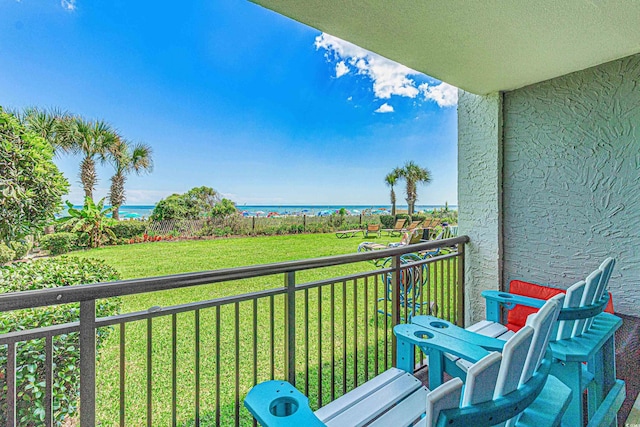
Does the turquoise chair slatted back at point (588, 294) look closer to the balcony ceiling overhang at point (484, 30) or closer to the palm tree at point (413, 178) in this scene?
the balcony ceiling overhang at point (484, 30)

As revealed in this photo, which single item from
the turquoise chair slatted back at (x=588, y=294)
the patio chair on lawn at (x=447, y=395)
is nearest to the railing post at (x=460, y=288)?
the turquoise chair slatted back at (x=588, y=294)

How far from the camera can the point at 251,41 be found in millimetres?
14531

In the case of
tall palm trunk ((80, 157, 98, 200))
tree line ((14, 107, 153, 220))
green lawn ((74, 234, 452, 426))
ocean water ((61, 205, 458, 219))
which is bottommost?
green lawn ((74, 234, 452, 426))

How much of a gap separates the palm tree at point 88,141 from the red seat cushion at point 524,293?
12.2 m

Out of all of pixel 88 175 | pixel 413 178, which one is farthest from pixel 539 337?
pixel 413 178

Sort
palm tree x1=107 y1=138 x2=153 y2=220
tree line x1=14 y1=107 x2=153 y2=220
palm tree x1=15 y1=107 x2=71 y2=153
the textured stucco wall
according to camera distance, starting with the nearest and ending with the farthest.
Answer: the textured stucco wall
palm tree x1=15 y1=107 x2=71 y2=153
tree line x1=14 y1=107 x2=153 y2=220
palm tree x1=107 y1=138 x2=153 y2=220

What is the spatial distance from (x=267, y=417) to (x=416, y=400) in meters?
0.61

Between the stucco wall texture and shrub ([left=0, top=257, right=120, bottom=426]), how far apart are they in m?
2.90

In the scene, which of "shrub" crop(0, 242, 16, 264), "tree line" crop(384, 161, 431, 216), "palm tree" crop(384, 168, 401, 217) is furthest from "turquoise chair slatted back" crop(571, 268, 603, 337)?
"palm tree" crop(384, 168, 401, 217)

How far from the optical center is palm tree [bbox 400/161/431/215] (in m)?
17.3

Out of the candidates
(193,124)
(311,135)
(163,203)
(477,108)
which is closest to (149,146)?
(163,203)

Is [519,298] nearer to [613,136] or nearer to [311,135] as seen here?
[613,136]

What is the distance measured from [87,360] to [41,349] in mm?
782

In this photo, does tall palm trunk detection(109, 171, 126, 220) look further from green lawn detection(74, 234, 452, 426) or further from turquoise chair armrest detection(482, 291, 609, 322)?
turquoise chair armrest detection(482, 291, 609, 322)
